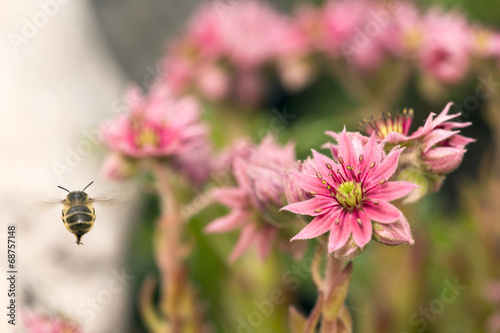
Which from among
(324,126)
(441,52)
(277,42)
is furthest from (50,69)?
(441,52)

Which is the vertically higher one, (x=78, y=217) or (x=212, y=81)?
(x=212, y=81)

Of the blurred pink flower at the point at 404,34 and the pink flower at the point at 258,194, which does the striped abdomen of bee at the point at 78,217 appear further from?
the blurred pink flower at the point at 404,34

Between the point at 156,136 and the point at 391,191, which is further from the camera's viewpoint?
the point at 156,136

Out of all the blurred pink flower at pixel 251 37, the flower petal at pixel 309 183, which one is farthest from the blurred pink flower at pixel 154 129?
the blurred pink flower at pixel 251 37

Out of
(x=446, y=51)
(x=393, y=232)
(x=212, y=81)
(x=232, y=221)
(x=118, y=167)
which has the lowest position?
(x=393, y=232)

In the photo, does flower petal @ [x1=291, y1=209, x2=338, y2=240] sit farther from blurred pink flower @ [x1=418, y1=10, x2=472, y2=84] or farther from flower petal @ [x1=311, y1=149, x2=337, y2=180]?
blurred pink flower @ [x1=418, y1=10, x2=472, y2=84]

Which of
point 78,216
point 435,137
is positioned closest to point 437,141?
point 435,137

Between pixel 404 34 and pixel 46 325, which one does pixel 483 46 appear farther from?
pixel 46 325

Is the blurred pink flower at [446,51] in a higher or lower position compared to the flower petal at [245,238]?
higher
